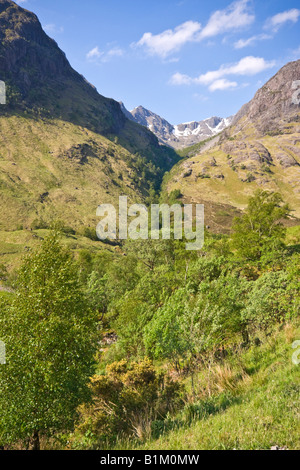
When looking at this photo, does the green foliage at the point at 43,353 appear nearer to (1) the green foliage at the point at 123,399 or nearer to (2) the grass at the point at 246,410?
(1) the green foliage at the point at 123,399

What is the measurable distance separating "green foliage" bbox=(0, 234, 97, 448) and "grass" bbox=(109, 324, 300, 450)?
3.94 metres

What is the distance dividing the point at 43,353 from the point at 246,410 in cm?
881

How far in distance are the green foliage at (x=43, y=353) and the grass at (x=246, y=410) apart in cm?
394

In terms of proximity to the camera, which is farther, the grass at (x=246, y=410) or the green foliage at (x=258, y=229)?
the green foliage at (x=258, y=229)

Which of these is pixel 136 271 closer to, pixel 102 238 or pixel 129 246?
pixel 129 246

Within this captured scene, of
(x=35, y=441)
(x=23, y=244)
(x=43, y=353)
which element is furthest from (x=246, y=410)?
(x=23, y=244)

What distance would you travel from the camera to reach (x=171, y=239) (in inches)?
1836

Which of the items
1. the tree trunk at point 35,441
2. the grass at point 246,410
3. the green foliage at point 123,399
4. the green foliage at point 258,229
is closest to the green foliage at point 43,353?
the tree trunk at point 35,441

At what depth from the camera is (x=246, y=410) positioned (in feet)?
23.9

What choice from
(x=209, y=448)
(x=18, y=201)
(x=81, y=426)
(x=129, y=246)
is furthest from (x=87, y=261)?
(x=18, y=201)

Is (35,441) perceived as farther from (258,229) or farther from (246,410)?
(258,229)

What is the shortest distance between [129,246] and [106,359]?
2865cm

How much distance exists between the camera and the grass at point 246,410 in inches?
233

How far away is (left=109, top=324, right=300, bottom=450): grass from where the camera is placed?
19.4ft
